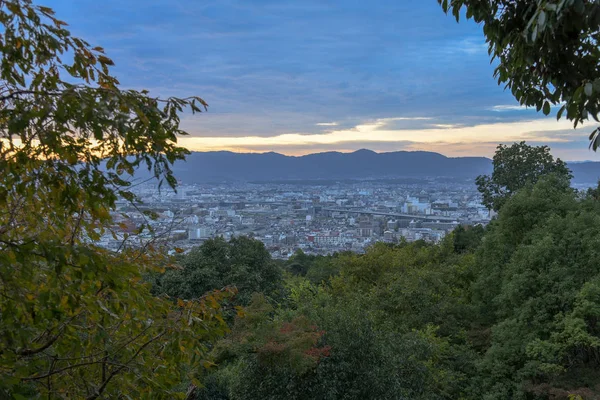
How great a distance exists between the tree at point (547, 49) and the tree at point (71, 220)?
6.38ft

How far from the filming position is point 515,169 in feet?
76.6

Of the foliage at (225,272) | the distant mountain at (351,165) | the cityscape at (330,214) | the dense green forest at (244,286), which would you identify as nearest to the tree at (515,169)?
the cityscape at (330,214)

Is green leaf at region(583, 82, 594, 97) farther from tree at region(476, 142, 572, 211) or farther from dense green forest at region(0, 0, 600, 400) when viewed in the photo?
tree at region(476, 142, 572, 211)

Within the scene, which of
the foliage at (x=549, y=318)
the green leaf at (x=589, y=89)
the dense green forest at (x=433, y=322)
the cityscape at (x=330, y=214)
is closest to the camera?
the green leaf at (x=589, y=89)

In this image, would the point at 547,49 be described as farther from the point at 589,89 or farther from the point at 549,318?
the point at 549,318

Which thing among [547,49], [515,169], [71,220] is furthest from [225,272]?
[515,169]

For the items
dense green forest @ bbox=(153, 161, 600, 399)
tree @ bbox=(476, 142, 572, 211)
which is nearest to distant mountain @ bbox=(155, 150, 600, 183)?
tree @ bbox=(476, 142, 572, 211)

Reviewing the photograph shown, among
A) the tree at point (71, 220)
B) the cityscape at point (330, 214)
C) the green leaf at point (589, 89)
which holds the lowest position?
the cityscape at point (330, 214)

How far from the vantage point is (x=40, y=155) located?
93.1 inches

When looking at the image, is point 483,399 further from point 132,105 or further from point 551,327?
point 132,105

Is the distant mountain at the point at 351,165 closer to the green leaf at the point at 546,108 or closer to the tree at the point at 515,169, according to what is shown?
the tree at the point at 515,169

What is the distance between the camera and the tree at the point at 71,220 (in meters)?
2.06

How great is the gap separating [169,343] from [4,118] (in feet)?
5.36

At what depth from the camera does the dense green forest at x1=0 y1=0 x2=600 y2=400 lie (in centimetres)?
217
